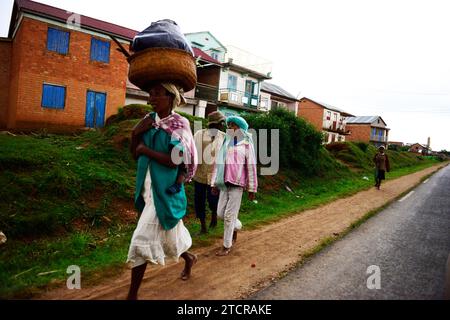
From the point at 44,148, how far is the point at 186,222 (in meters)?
4.29

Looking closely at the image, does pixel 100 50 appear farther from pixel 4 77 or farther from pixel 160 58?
pixel 160 58

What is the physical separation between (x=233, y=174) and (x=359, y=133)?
63.0 metres

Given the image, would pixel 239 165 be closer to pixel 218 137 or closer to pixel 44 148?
pixel 218 137

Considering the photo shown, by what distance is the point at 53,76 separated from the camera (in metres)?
16.6

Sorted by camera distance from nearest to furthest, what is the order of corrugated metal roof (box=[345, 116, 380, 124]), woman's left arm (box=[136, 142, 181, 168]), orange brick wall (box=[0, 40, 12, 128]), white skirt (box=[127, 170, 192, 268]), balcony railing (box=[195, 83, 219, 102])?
white skirt (box=[127, 170, 192, 268]) → woman's left arm (box=[136, 142, 181, 168]) → orange brick wall (box=[0, 40, 12, 128]) → balcony railing (box=[195, 83, 219, 102]) → corrugated metal roof (box=[345, 116, 380, 124])

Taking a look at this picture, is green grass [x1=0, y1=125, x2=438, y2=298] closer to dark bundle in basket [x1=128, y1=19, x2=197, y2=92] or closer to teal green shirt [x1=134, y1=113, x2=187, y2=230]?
teal green shirt [x1=134, y1=113, x2=187, y2=230]

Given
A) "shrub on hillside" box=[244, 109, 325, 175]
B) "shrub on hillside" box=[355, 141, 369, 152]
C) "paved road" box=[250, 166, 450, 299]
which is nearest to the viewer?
"paved road" box=[250, 166, 450, 299]

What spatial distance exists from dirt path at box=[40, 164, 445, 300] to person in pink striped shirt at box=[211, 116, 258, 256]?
0.44 meters

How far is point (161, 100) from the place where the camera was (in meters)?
3.28

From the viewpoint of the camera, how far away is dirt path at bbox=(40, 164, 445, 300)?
11.2 feet

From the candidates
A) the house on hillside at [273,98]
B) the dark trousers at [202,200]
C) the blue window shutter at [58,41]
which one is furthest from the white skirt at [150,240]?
the house on hillside at [273,98]

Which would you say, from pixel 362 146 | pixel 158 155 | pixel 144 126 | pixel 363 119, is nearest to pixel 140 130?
pixel 144 126

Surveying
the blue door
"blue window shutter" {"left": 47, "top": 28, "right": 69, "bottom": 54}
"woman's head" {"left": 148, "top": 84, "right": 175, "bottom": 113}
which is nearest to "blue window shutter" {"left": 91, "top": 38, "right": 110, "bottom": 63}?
"blue window shutter" {"left": 47, "top": 28, "right": 69, "bottom": 54}
